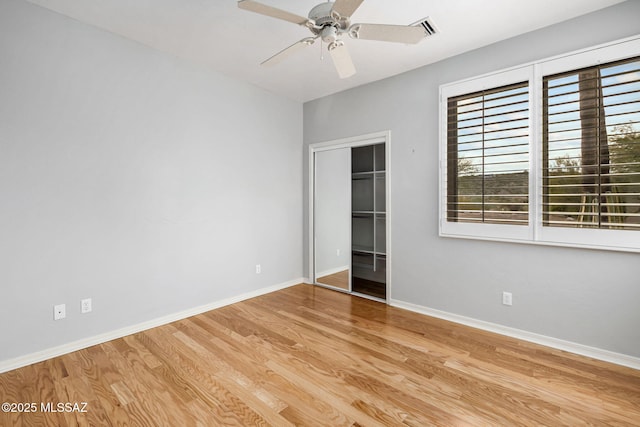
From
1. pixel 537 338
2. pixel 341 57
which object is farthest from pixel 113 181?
pixel 537 338

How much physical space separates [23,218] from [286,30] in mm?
2536

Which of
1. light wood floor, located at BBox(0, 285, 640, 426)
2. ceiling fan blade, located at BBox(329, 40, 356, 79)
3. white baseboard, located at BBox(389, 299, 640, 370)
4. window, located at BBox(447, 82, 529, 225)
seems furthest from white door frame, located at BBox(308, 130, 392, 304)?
ceiling fan blade, located at BBox(329, 40, 356, 79)

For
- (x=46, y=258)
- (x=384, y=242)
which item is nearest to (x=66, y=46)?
(x=46, y=258)

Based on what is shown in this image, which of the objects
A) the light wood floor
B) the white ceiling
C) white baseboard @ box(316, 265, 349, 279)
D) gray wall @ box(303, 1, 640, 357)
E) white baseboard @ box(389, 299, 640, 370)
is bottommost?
the light wood floor

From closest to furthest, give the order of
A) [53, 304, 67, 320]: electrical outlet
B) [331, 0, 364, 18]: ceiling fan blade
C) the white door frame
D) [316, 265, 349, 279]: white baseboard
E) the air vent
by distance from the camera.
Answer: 1. [331, 0, 364, 18]: ceiling fan blade
2. the air vent
3. [53, 304, 67, 320]: electrical outlet
4. the white door frame
5. [316, 265, 349, 279]: white baseboard

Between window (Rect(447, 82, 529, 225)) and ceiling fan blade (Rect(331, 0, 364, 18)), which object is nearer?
ceiling fan blade (Rect(331, 0, 364, 18))

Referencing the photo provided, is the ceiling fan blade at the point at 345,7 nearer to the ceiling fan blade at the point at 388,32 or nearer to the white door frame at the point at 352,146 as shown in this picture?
the ceiling fan blade at the point at 388,32

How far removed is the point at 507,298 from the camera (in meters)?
2.85

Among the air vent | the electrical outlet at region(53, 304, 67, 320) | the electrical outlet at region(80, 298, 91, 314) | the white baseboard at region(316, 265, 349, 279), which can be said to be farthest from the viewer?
the white baseboard at region(316, 265, 349, 279)

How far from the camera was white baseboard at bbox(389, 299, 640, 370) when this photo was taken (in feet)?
7.71

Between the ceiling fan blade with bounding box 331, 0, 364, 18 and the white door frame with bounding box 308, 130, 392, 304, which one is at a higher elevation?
the ceiling fan blade with bounding box 331, 0, 364, 18

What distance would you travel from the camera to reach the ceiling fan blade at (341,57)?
2041 mm

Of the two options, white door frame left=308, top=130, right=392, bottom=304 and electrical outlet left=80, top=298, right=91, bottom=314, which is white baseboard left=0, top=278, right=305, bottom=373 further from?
white door frame left=308, top=130, right=392, bottom=304

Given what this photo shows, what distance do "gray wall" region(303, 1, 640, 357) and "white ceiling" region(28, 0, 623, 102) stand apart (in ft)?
0.54
